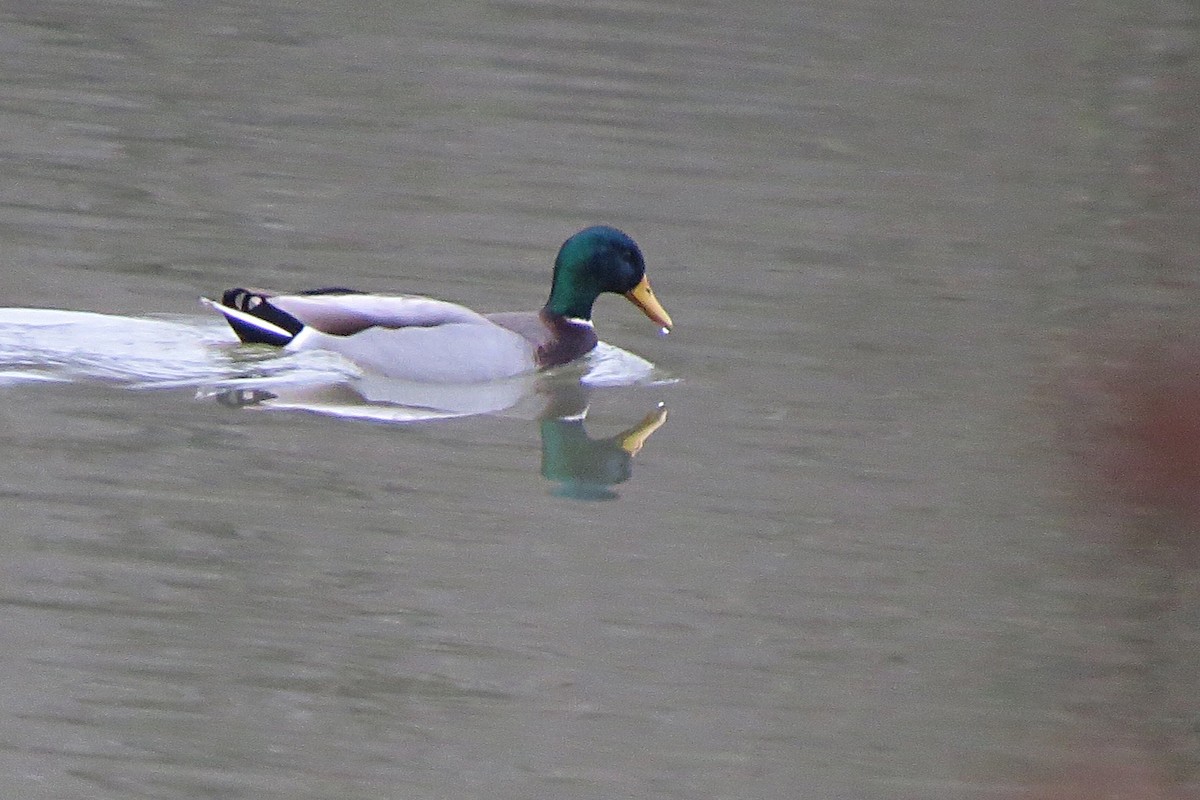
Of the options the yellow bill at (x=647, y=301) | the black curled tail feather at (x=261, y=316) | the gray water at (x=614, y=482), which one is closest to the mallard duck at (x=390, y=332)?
the black curled tail feather at (x=261, y=316)

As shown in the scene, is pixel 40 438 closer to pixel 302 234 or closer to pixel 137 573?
pixel 137 573

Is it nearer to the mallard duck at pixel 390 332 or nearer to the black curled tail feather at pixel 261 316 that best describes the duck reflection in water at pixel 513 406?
the mallard duck at pixel 390 332

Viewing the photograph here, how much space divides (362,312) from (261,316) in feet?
1.60

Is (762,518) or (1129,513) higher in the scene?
(1129,513)

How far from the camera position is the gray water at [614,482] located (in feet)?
17.2

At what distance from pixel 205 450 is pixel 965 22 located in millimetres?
14690

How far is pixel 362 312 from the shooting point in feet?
30.4

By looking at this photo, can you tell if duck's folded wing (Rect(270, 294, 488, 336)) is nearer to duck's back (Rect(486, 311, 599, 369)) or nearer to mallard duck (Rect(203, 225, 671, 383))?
mallard duck (Rect(203, 225, 671, 383))

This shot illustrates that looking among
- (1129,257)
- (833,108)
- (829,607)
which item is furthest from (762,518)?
(833,108)

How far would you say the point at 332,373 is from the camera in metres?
9.35

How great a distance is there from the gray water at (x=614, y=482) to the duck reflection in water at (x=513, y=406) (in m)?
0.07

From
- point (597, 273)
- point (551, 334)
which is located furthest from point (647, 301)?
point (551, 334)

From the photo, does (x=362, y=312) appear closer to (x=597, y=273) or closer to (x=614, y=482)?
(x=597, y=273)

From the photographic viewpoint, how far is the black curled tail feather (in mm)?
9375
